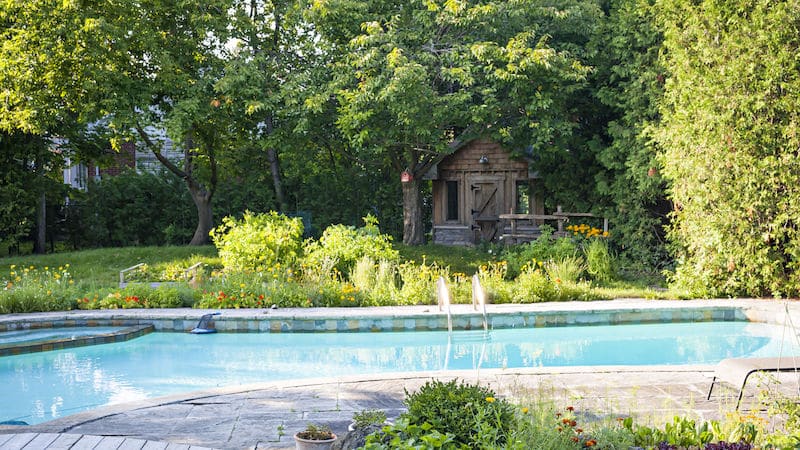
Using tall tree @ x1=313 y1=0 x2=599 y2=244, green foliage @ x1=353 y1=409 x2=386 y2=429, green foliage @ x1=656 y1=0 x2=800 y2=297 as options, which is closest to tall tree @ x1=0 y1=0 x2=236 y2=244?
tall tree @ x1=313 y1=0 x2=599 y2=244

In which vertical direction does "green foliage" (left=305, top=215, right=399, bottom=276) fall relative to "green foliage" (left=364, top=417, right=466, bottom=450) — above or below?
above

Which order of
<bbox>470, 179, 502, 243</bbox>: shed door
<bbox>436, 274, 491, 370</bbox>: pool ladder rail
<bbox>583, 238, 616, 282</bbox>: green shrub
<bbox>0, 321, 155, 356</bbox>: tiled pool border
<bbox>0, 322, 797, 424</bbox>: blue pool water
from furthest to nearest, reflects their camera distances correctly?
<bbox>470, 179, 502, 243</bbox>: shed door, <bbox>583, 238, 616, 282</bbox>: green shrub, <bbox>436, 274, 491, 370</bbox>: pool ladder rail, <bbox>0, 321, 155, 356</bbox>: tiled pool border, <bbox>0, 322, 797, 424</bbox>: blue pool water

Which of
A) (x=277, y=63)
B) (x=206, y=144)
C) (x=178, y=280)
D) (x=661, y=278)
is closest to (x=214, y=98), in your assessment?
(x=277, y=63)

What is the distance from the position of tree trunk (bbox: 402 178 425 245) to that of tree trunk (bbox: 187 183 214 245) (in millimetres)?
4784

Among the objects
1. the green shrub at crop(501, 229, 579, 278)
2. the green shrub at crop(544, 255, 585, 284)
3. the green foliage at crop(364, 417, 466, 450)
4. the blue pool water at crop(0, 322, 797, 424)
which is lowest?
the blue pool water at crop(0, 322, 797, 424)

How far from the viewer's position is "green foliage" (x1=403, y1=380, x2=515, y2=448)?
158 inches

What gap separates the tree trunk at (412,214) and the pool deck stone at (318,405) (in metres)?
11.5

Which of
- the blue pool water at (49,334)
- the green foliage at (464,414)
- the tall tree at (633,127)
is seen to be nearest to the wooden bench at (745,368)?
the green foliage at (464,414)

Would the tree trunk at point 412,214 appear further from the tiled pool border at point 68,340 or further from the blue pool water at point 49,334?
the blue pool water at point 49,334

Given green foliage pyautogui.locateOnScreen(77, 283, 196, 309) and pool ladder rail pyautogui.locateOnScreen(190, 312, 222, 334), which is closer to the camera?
pool ladder rail pyautogui.locateOnScreen(190, 312, 222, 334)

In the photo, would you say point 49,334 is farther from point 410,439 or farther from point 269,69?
point 410,439

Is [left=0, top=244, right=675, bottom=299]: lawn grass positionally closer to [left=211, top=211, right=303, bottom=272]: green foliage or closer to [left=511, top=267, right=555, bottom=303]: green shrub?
[left=511, top=267, right=555, bottom=303]: green shrub

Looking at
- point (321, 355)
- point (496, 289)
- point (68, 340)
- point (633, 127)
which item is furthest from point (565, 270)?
point (68, 340)

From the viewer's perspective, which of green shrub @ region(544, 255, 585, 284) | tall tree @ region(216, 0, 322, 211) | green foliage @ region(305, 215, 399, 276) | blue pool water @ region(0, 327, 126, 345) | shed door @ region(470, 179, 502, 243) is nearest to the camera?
blue pool water @ region(0, 327, 126, 345)
